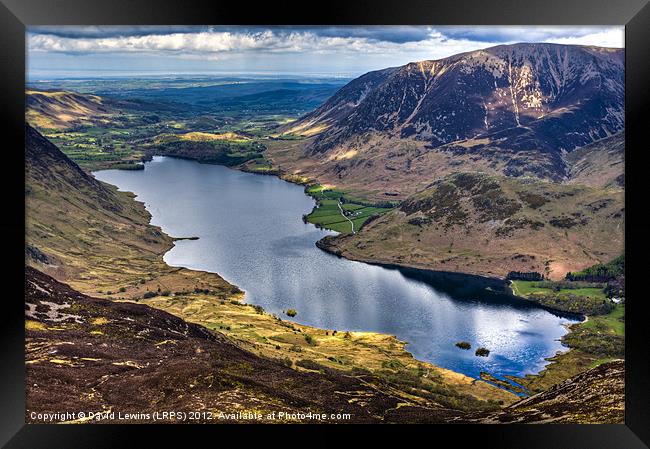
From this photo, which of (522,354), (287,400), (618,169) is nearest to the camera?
(287,400)

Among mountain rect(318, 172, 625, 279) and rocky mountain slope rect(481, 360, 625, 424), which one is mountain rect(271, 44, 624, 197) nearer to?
mountain rect(318, 172, 625, 279)

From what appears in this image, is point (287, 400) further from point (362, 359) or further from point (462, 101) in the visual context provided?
point (462, 101)

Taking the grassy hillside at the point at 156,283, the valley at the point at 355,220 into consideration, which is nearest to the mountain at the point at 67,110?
the valley at the point at 355,220

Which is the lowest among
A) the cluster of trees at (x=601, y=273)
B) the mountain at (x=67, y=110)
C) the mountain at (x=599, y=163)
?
the cluster of trees at (x=601, y=273)

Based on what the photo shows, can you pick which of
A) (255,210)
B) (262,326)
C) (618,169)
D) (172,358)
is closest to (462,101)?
(618,169)
